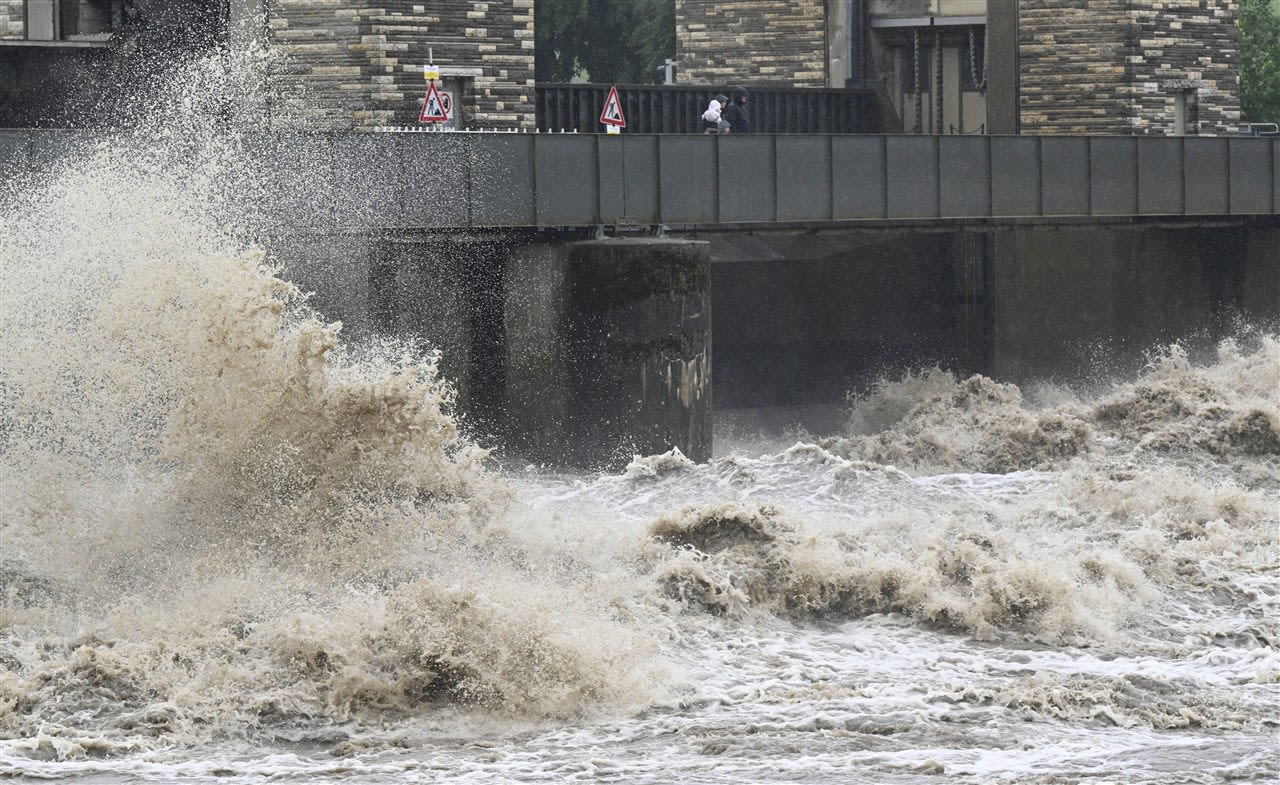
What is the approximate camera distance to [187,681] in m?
13.6

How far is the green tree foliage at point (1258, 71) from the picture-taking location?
53.0 metres

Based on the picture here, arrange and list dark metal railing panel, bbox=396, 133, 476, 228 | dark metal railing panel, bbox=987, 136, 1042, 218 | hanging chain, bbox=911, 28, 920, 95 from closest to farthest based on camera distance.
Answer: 1. dark metal railing panel, bbox=396, 133, 476, 228
2. dark metal railing panel, bbox=987, 136, 1042, 218
3. hanging chain, bbox=911, 28, 920, 95

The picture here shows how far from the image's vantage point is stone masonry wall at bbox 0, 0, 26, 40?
2867 cm

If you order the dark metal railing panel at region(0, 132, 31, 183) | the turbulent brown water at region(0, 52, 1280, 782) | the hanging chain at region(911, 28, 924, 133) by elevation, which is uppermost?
the hanging chain at region(911, 28, 924, 133)

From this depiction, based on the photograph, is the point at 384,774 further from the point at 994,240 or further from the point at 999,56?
the point at 999,56

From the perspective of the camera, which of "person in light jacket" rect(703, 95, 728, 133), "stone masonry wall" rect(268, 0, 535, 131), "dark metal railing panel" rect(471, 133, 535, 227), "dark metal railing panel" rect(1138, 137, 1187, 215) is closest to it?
"dark metal railing panel" rect(471, 133, 535, 227)

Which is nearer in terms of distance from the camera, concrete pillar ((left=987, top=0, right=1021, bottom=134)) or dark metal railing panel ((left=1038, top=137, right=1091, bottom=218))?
dark metal railing panel ((left=1038, top=137, right=1091, bottom=218))

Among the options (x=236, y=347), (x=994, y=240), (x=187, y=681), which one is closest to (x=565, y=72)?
(x=994, y=240)

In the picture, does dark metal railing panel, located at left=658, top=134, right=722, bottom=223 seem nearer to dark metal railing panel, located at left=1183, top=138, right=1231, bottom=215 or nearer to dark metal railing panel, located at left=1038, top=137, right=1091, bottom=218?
dark metal railing panel, located at left=1038, top=137, right=1091, bottom=218

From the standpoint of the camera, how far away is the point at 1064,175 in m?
27.1

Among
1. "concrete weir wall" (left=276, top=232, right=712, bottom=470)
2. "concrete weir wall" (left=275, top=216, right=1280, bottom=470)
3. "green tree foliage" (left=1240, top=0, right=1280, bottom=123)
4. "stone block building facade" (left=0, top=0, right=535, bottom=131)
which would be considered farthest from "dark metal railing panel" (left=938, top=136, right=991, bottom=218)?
"green tree foliage" (left=1240, top=0, right=1280, bottom=123)

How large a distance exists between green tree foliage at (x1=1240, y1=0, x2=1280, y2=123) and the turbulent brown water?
30.6 m

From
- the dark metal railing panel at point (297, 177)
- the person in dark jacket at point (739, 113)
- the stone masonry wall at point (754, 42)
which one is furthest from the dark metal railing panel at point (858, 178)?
the stone masonry wall at point (754, 42)

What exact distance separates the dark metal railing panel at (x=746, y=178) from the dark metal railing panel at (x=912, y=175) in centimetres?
191
